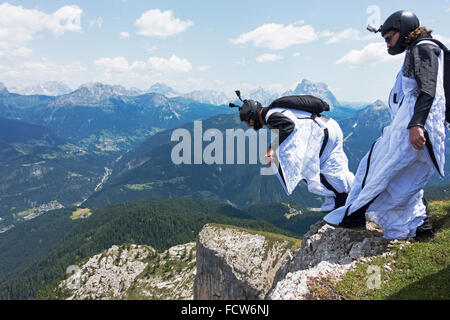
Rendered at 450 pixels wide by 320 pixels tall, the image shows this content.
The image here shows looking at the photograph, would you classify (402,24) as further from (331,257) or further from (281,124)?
(331,257)

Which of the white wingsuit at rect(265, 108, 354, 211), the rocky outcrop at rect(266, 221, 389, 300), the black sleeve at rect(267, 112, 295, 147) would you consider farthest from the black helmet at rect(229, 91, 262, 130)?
the rocky outcrop at rect(266, 221, 389, 300)

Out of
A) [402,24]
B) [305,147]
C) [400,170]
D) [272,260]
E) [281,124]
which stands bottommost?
[272,260]

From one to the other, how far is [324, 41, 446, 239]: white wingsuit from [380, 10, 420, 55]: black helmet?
783 millimetres

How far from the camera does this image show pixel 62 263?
168000 millimetres

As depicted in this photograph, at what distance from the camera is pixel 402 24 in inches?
251

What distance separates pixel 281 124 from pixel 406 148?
9.46 ft

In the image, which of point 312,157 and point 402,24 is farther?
point 312,157

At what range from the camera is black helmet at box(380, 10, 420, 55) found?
6.36 m

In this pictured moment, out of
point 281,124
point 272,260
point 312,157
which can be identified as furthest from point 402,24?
point 272,260

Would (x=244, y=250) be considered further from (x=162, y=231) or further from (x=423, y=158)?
(x=162, y=231)

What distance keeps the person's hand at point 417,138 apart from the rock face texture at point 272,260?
325 cm
